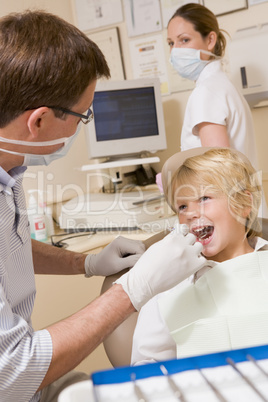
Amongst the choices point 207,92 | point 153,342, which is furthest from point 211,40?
point 153,342

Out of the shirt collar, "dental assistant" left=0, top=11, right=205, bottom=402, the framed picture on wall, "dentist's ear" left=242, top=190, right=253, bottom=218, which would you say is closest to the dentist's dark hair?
"dental assistant" left=0, top=11, right=205, bottom=402

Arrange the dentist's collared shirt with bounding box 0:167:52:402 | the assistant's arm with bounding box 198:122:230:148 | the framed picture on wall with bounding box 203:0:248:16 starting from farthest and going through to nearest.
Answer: the framed picture on wall with bounding box 203:0:248:16 < the assistant's arm with bounding box 198:122:230:148 < the dentist's collared shirt with bounding box 0:167:52:402

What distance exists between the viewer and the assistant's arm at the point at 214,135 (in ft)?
5.72

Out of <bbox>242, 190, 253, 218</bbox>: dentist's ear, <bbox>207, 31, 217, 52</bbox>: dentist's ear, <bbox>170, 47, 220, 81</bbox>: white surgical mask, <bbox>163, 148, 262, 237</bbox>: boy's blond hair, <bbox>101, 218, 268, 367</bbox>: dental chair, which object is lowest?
<bbox>101, 218, 268, 367</bbox>: dental chair

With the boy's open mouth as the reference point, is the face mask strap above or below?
above

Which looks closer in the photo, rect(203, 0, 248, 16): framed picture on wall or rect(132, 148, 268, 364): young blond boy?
rect(132, 148, 268, 364): young blond boy

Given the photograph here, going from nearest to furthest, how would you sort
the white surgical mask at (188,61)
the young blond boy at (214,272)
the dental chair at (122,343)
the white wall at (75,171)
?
the young blond boy at (214,272)
the dental chair at (122,343)
the white surgical mask at (188,61)
the white wall at (75,171)

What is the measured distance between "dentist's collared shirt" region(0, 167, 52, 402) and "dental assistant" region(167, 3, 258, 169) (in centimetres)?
84

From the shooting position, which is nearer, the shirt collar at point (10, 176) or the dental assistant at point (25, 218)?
the dental assistant at point (25, 218)

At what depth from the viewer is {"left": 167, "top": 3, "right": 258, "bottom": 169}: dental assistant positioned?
1.77m

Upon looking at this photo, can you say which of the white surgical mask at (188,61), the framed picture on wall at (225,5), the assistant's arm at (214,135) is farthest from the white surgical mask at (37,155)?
the framed picture on wall at (225,5)

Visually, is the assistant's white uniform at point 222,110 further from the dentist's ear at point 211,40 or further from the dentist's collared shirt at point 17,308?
the dentist's collared shirt at point 17,308

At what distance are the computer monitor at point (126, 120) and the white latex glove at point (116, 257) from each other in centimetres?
127

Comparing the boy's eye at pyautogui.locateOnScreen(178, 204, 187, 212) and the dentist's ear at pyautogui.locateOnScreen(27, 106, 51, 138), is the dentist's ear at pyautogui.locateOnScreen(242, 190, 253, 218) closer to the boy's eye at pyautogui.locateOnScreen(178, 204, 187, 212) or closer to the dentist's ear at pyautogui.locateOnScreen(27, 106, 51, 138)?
the boy's eye at pyautogui.locateOnScreen(178, 204, 187, 212)
